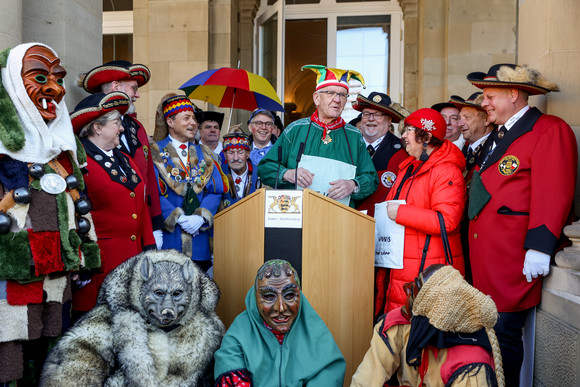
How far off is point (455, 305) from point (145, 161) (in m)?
2.67

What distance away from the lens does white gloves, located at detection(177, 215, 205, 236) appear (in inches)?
180

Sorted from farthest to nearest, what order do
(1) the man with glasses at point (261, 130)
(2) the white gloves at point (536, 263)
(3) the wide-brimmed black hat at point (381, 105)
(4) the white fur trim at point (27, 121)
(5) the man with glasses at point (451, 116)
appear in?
1. (1) the man with glasses at point (261, 130)
2. (5) the man with glasses at point (451, 116)
3. (3) the wide-brimmed black hat at point (381, 105)
4. (2) the white gloves at point (536, 263)
5. (4) the white fur trim at point (27, 121)

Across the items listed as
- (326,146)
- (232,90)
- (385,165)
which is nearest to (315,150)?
(326,146)

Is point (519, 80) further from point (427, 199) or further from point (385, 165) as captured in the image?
point (385, 165)

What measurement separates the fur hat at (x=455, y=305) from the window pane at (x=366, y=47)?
7819 mm

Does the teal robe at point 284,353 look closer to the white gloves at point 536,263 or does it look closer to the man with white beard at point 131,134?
the white gloves at point 536,263

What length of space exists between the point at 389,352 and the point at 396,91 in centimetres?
794

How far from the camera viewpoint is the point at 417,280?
2.91m

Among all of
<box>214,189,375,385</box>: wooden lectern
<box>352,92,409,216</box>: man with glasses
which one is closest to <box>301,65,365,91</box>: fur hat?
<box>352,92,409,216</box>: man with glasses

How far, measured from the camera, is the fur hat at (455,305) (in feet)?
8.87

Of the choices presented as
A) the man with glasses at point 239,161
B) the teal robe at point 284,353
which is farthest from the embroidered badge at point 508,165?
the man with glasses at point 239,161

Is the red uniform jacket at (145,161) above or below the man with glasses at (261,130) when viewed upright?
below

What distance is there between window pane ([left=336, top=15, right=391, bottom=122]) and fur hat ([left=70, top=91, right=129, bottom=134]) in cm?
686

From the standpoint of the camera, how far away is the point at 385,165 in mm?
5238
